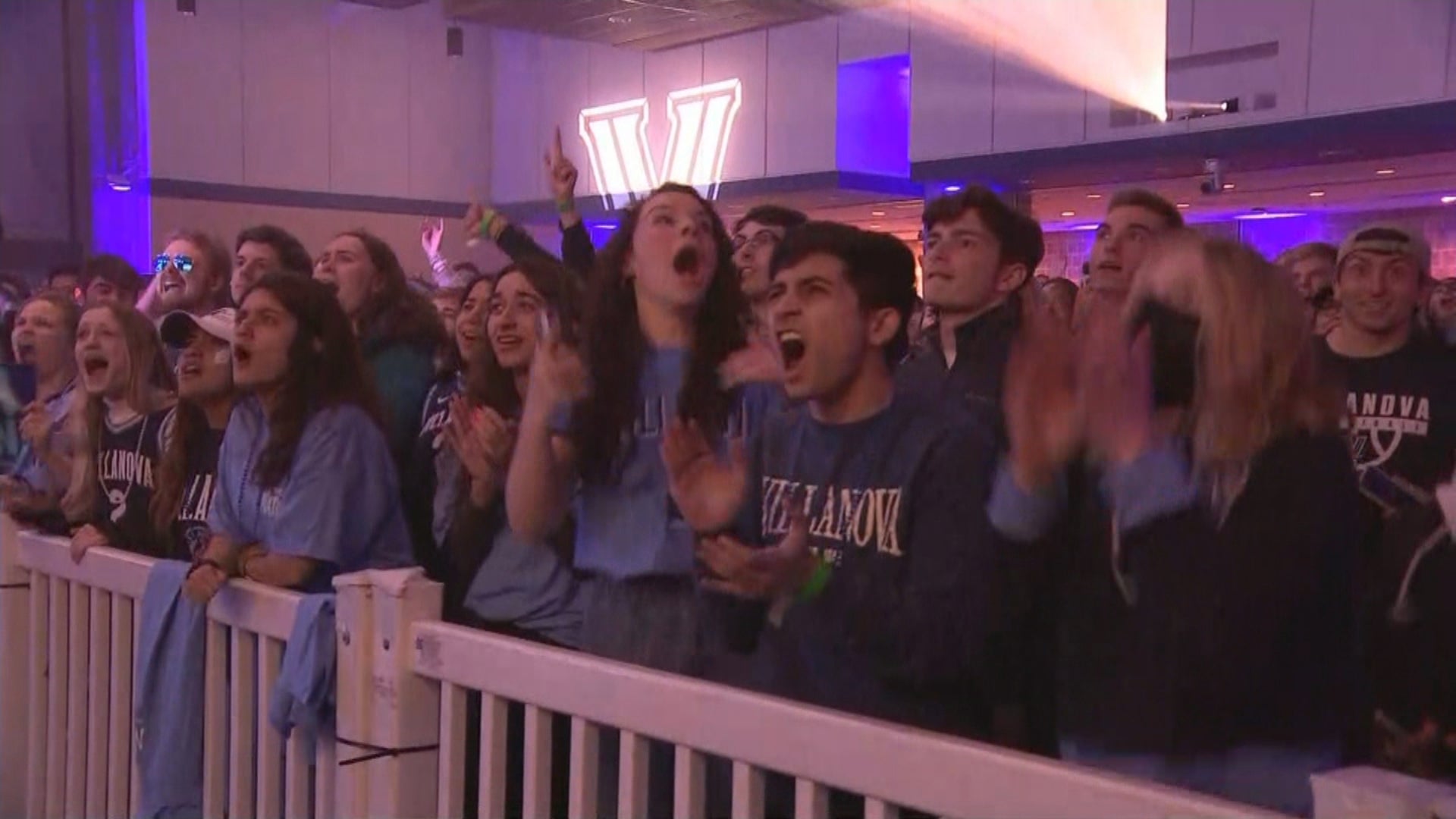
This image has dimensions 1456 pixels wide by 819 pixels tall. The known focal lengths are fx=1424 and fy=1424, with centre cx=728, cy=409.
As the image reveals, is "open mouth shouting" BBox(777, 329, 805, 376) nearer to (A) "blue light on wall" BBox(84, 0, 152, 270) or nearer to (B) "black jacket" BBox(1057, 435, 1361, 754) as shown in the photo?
(B) "black jacket" BBox(1057, 435, 1361, 754)

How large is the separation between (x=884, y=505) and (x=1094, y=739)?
0.37 metres

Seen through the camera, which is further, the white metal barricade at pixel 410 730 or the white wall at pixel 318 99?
the white wall at pixel 318 99

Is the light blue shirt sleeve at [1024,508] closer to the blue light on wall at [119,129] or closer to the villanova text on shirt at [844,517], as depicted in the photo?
the villanova text on shirt at [844,517]

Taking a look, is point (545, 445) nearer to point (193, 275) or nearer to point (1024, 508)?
point (1024, 508)

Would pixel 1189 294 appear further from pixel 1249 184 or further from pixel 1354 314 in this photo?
pixel 1249 184

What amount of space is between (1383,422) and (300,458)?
2.07 meters

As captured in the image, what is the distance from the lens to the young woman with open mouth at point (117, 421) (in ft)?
10.3

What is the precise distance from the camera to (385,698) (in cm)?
198

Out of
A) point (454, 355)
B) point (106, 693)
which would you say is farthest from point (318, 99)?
point (106, 693)

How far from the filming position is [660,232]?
92.4 inches

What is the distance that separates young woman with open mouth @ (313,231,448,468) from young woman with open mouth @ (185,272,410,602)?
481 millimetres

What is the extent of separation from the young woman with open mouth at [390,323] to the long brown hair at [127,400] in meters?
0.42

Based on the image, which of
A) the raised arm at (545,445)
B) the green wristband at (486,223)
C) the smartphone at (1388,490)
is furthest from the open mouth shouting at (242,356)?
the smartphone at (1388,490)

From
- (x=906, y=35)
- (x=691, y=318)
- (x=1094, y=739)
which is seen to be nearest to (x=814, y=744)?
(x=1094, y=739)
